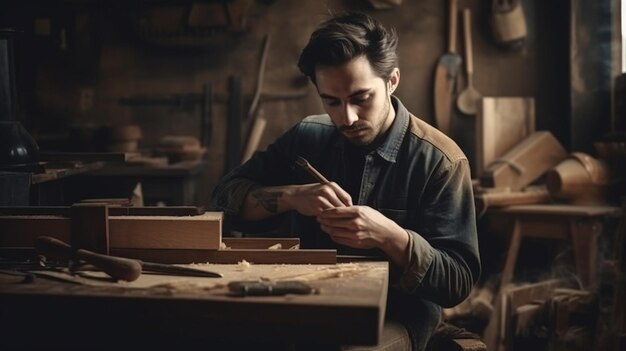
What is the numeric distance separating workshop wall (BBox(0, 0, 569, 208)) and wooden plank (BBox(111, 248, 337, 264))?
4.04 m

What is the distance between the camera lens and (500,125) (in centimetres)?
598

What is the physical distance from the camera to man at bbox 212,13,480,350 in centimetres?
271

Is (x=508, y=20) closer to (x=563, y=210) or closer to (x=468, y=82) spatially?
(x=468, y=82)

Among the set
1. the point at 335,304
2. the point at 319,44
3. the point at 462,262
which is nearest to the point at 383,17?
the point at 319,44

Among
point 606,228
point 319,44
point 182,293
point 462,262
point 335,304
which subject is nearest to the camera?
point 335,304

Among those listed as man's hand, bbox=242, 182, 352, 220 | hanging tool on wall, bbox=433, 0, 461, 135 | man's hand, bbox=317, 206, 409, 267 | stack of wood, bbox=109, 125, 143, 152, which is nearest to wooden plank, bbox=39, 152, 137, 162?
man's hand, bbox=242, 182, 352, 220

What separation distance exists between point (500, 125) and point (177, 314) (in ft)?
14.3

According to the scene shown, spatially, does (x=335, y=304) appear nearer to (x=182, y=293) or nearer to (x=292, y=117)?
(x=182, y=293)

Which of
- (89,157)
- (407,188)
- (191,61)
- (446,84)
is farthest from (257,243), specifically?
(191,61)

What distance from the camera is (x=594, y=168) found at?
17.6ft

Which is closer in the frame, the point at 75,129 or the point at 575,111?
the point at 575,111

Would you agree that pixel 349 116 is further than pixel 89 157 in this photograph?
No

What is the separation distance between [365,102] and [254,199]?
0.56 metres

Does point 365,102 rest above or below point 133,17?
below
